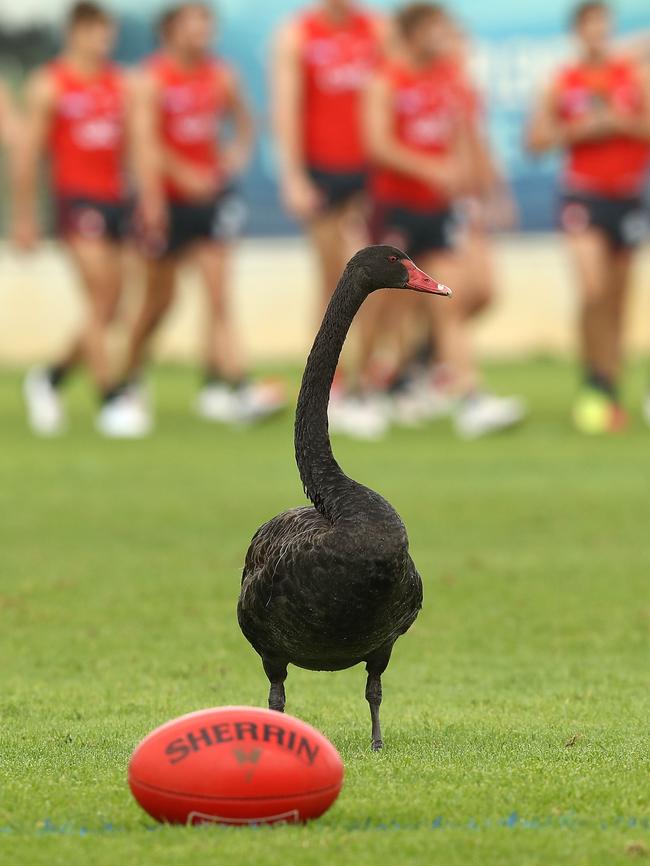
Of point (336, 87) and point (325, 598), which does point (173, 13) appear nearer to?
point (336, 87)

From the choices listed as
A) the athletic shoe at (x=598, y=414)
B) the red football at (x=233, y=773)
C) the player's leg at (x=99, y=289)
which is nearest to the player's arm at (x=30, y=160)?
the player's leg at (x=99, y=289)

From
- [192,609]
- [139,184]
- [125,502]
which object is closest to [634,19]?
[139,184]

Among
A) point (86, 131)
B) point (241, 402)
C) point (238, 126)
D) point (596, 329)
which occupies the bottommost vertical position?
point (241, 402)

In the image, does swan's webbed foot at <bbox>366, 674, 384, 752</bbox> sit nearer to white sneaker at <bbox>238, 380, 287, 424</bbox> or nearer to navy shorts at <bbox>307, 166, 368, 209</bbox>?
white sneaker at <bbox>238, 380, 287, 424</bbox>

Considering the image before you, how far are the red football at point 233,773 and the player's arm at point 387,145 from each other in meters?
10.3

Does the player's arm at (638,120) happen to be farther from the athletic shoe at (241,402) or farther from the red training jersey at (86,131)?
the red training jersey at (86,131)

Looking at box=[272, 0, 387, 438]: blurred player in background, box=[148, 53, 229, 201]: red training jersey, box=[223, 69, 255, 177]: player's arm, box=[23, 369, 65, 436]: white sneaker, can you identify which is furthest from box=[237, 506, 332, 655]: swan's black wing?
box=[223, 69, 255, 177]: player's arm

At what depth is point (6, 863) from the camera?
394 centimetres

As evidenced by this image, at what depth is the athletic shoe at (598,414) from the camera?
1446 cm

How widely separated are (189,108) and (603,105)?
3.24m

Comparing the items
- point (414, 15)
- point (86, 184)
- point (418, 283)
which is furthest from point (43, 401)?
point (418, 283)

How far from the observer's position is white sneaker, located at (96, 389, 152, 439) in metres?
14.4

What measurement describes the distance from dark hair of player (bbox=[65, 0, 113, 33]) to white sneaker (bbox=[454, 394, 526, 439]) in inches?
153

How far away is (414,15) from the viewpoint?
46.7ft
